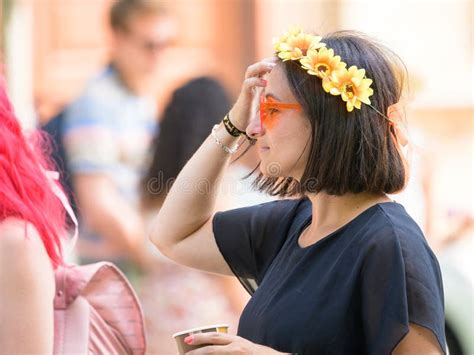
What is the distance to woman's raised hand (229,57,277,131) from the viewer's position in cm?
244

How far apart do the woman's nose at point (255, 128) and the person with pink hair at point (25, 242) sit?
57cm

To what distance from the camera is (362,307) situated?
2.09 m

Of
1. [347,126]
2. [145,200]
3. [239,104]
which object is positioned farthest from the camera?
[145,200]

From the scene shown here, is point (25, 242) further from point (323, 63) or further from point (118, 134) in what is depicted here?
point (118, 134)

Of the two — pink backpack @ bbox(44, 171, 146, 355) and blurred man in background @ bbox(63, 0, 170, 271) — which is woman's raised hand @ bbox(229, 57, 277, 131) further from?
blurred man in background @ bbox(63, 0, 170, 271)

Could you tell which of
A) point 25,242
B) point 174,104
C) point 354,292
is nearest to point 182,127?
point 174,104

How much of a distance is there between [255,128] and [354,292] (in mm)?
556

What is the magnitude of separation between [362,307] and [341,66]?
0.57 meters

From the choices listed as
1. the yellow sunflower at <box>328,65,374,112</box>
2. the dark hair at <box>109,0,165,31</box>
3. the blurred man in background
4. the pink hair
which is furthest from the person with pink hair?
the dark hair at <box>109,0,165,31</box>

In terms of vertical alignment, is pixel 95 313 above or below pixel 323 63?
below

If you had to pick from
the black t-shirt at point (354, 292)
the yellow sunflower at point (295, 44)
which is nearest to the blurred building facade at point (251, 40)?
the yellow sunflower at point (295, 44)

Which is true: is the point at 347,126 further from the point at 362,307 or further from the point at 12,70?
the point at 12,70

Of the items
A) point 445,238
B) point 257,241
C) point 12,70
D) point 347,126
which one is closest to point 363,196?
point 347,126

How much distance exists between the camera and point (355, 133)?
224cm
